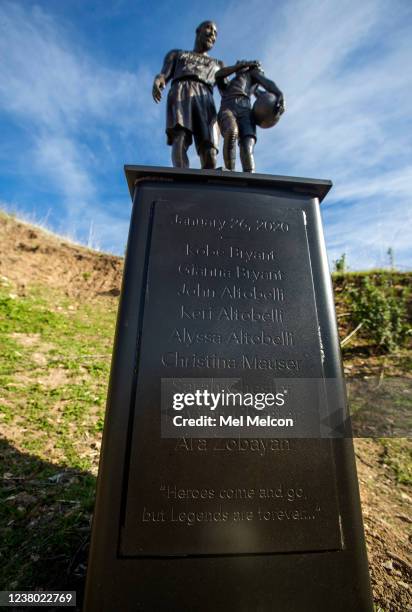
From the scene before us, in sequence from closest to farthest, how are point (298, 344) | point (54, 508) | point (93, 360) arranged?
1. point (298, 344)
2. point (54, 508)
3. point (93, 360)

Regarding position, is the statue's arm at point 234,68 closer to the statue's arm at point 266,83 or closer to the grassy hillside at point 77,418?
the statue's arm at point 266,83

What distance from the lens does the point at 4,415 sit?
3.61m

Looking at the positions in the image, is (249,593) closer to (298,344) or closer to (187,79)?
(298,344)

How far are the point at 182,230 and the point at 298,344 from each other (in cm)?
91

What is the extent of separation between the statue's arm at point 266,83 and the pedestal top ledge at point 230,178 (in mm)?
1202

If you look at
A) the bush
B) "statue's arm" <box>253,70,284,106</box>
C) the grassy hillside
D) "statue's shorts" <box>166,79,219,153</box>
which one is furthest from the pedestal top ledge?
the bush

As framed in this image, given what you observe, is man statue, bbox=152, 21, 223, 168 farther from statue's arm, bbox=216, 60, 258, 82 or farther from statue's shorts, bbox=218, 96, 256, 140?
statue's shorts, bbox=218, 96, 256, 140

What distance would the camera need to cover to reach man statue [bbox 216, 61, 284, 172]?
283 centimetres

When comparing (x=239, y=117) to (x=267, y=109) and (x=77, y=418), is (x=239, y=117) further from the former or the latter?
(x=77, y=418)

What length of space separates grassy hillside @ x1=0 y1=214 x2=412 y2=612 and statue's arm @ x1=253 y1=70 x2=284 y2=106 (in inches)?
136

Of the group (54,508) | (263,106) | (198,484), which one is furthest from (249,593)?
(263,106)

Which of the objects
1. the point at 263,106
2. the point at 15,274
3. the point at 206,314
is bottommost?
the point at 206,314

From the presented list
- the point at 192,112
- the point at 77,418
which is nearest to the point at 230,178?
the point at 192,112

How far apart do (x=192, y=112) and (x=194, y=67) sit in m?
0.49
